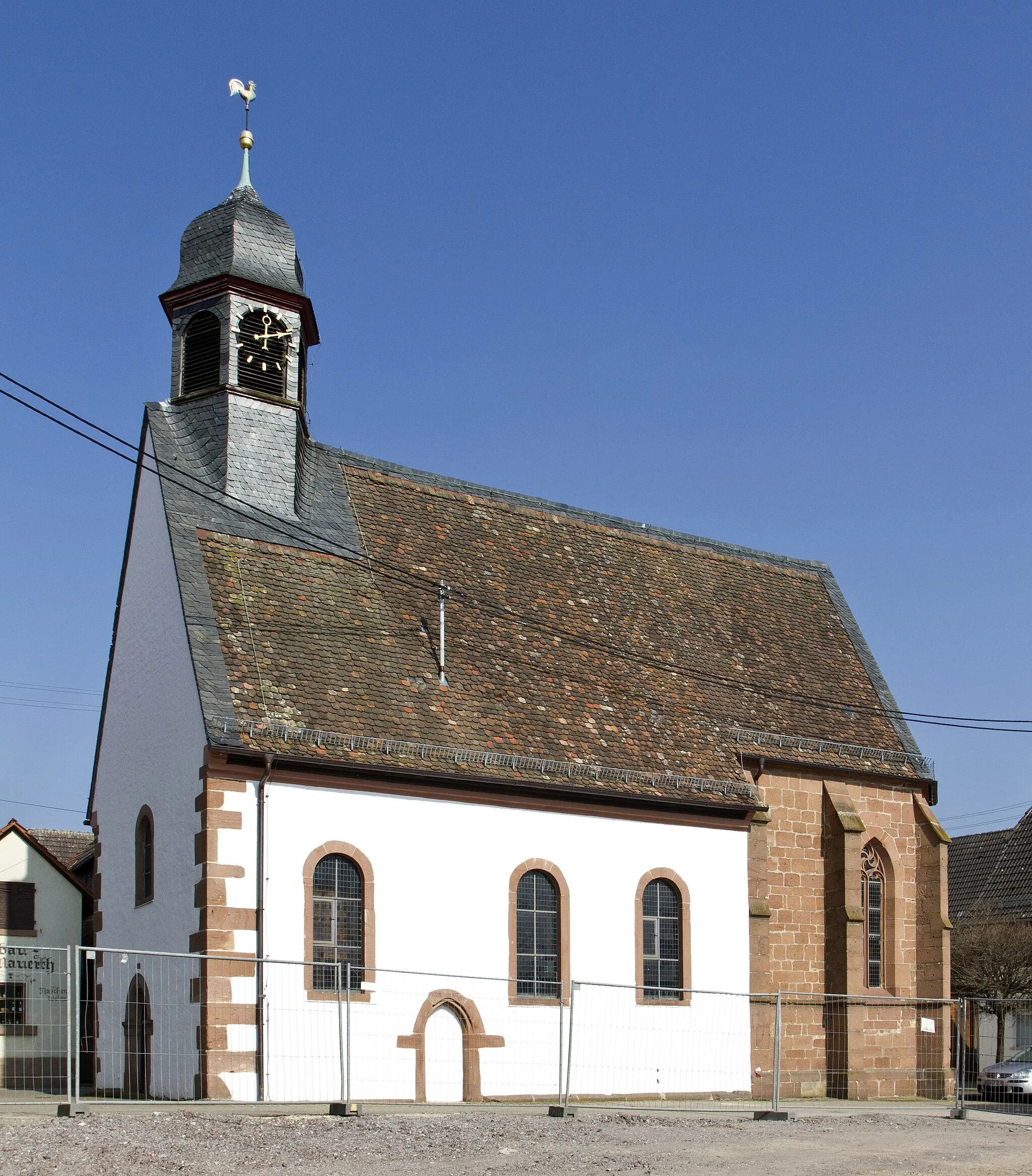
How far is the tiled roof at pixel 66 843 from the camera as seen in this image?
118 feet

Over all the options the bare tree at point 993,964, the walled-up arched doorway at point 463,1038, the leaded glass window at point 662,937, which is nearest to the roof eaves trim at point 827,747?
the leaded glass window at point 662,937

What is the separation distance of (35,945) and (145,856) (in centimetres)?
662

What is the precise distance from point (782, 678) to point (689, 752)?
12.4 ft

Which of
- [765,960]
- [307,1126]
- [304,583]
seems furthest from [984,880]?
[307,1126]

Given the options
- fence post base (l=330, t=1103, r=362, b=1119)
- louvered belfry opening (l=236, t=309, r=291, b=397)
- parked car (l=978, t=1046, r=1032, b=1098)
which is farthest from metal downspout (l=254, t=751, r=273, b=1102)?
parked car (l=978, t=1046, r=1032, b=1098)

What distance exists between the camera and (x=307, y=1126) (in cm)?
1462

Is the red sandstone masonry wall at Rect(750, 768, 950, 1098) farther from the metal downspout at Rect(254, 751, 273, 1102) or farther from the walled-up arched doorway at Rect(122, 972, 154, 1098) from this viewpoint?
the walled-up arched doorway at Rect(122, 972, 154, 1098)

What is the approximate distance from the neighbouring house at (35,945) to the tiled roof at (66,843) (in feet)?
17.8

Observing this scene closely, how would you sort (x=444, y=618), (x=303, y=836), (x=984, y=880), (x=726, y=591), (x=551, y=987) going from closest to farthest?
(x=303, y=836) → (x=551, y=987) → (x=444, y=618) → (x=726, y=591) → (x=984, y=880)

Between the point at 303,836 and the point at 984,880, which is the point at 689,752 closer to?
the point at 303,836

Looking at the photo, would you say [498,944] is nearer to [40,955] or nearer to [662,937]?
[662,937]

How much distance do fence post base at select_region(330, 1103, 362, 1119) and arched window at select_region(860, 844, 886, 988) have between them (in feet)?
41.7

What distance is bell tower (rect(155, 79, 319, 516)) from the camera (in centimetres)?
2488

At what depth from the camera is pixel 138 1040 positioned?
70.9ft
